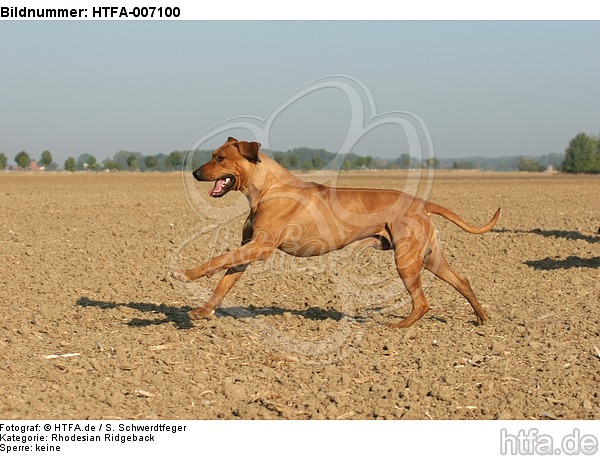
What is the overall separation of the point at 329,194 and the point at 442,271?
5.26ft

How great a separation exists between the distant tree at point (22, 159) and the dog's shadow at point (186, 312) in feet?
578

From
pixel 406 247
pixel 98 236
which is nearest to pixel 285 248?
pixel 406 247

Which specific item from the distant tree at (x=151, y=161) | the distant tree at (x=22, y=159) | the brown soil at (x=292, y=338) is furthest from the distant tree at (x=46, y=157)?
the brown soil at (x=292, y=338)

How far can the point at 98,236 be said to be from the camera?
48.6 feet

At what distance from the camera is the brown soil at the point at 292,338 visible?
241 inches

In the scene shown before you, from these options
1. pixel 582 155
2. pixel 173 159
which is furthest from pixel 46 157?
pixel 582 155

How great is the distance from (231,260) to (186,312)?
2.16 m

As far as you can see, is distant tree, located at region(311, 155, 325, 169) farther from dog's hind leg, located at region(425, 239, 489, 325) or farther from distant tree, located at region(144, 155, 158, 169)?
distant tree, located at region(144, 155, 158, 169)

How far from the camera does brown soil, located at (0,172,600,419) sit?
6.11m

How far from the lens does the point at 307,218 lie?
7.89 m

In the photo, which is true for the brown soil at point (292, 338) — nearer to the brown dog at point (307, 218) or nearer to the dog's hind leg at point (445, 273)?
the dog's hind leg at point (445, 273)

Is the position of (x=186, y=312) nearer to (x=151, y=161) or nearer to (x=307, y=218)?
(x=307, y=218)

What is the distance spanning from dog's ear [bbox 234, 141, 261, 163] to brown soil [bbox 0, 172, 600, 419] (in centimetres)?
187
